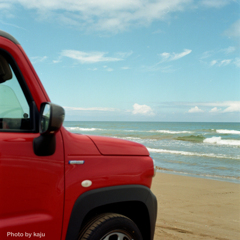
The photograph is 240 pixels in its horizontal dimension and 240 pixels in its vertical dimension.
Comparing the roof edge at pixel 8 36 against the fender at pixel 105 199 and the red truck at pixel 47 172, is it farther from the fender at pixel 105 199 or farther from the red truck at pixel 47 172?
the fender at pixel 105 199

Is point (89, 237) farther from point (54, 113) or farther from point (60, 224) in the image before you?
point (54, 113)

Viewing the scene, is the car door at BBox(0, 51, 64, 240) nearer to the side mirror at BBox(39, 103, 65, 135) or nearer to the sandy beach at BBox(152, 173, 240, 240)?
the side mirror at BBox(39, 103, 65, 135)

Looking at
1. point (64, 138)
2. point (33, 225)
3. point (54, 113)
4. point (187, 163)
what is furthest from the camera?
point (187, 163)

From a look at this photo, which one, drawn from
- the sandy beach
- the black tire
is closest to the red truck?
the black tire

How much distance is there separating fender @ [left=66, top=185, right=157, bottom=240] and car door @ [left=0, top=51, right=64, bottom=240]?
11cm

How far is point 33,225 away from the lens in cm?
185

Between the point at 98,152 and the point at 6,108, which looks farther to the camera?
the point at 98,152

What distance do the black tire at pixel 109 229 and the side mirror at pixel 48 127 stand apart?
0.69 metres

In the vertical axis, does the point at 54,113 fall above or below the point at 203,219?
above

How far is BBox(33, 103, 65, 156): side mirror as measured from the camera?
65.3 inches

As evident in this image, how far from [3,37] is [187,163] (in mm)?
12238

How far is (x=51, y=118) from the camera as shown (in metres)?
1.64

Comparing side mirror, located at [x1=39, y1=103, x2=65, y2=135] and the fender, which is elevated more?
side mirror, located at [x1=39, y1=103, x2=65, y2=135]

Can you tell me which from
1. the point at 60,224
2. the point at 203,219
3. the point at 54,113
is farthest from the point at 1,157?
the point at 203,219
